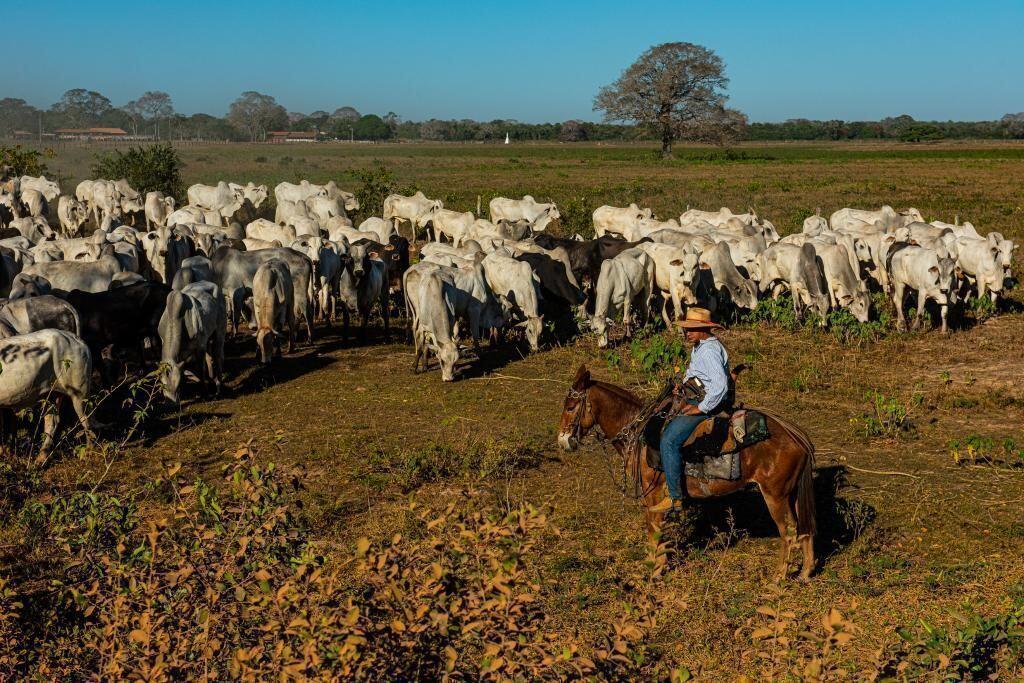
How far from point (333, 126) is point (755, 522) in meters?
166

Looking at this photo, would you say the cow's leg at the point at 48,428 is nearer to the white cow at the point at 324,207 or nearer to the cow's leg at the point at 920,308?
the cow's leg at the point at 920,308

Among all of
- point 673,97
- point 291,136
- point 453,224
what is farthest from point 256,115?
point 453,224

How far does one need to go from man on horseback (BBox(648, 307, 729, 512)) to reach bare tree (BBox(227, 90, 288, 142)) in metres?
156

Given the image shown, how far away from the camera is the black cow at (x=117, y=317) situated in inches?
527

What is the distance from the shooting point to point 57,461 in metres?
10.9

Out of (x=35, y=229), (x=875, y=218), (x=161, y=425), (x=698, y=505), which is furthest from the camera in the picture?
(x=875, y=218)

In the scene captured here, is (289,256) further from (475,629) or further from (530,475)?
(475,629)

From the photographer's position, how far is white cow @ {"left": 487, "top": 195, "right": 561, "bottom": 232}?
28.7 m

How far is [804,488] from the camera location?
26.0ft

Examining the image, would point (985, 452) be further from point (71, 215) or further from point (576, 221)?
point (71, 215)

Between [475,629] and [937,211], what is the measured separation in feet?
113

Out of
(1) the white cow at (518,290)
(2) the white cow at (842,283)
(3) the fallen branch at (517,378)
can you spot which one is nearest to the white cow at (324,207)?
(1) the white cow at (518,290)

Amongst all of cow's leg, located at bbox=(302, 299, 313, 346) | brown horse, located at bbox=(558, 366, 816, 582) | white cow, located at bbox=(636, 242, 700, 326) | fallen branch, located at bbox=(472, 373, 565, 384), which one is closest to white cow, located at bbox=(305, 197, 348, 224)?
cow's leg, located at bbox=(302, 299, 313, 346)

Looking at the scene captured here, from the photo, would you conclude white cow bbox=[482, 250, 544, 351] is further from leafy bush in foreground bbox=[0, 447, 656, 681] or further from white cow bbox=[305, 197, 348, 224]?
white cow bbox=[305, 197, 348, 224]
